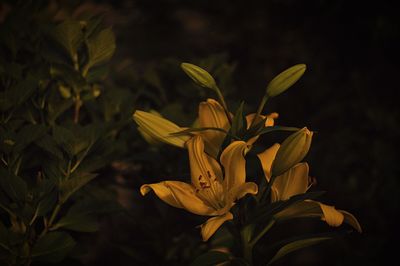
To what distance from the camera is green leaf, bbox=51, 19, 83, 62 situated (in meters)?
0.86

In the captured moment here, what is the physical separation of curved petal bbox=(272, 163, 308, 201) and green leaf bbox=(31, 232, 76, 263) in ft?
1.12

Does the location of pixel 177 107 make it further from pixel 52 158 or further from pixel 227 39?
pixel 227 39

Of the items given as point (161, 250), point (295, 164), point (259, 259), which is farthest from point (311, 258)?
point (295, 164)

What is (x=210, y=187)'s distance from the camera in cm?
72

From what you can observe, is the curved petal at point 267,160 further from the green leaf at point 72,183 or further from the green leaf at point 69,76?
the green leaf at point 69,76

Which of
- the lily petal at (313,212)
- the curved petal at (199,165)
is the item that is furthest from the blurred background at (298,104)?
the lily petal at (313,212)

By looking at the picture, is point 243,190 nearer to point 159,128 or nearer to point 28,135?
point 159,128

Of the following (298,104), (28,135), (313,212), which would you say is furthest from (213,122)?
(298,104)

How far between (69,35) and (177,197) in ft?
1.30

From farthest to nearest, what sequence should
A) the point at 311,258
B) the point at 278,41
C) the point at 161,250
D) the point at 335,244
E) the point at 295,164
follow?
the point at 278,41, the point at 311,258, the point at 335,244, the point at 161,250, the point at 295,164

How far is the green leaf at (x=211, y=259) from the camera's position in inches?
26.6

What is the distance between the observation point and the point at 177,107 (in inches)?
38.2

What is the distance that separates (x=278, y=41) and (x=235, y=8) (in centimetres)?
24

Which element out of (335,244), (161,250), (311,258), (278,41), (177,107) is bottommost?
(311,258)
